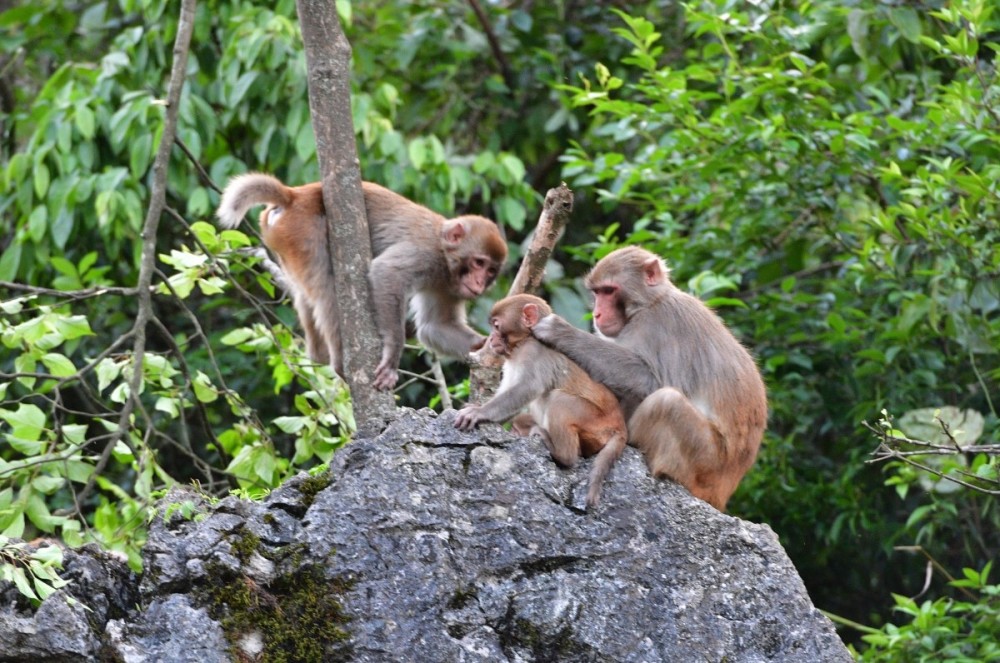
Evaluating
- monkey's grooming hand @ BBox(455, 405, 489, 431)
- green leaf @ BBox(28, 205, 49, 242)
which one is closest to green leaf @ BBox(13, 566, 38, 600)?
monkey's grooming hand @ BBox(455, 405, 489, 431)

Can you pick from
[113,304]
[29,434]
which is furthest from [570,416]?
[113,304]

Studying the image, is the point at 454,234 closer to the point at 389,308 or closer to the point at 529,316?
the point at 389,308

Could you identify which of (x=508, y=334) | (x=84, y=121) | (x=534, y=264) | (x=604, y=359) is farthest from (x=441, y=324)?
(x=84, y=121)

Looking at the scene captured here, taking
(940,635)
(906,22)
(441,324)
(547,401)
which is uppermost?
(906,22)

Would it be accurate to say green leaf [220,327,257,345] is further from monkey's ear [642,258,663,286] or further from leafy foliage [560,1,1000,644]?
leafy foliage [560,1,1000,644]

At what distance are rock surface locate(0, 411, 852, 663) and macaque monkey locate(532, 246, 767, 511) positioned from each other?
677 millimetres

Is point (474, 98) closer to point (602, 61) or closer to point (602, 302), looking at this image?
point (602, 61)

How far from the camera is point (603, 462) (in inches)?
158

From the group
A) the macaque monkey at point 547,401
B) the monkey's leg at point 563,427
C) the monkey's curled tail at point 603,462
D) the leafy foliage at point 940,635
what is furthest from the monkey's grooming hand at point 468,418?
the leafy foliage at point 940,635

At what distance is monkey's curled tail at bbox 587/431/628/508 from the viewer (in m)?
3.86

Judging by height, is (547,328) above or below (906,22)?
below

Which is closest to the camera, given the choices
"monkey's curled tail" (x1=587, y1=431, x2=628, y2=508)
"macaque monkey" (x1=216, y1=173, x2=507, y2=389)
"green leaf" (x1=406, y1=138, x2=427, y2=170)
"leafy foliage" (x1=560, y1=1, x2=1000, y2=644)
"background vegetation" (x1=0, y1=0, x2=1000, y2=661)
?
"monkey's curled tail" (x1=587, y1=431, x2=628, y2=508)

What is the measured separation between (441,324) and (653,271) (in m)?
1.43

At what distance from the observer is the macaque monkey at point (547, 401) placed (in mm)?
4137
